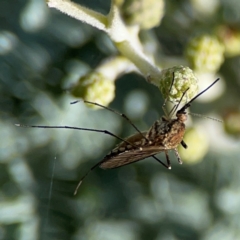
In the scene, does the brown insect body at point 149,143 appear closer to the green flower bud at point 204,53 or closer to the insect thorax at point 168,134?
the insect thorax at point 168,134

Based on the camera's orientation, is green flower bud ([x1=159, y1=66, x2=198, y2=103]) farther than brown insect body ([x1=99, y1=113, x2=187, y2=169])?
No

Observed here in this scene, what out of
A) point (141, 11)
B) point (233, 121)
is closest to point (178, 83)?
point (141, 11)

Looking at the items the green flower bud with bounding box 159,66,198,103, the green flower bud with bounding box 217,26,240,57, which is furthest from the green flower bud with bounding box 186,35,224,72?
the green flower bud with bounding box 159,66,198,103

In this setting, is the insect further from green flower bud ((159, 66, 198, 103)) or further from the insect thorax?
green flower bud ((159, 66, 198, 103))

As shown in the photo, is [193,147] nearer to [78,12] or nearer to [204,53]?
[204,53]

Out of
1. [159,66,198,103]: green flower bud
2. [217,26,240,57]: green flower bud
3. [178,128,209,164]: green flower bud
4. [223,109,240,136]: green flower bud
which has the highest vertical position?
[217,26,240,57]: green flower bud

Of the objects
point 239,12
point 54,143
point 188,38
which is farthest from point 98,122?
point 239,12

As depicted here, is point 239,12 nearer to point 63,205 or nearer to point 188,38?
point 188,38
